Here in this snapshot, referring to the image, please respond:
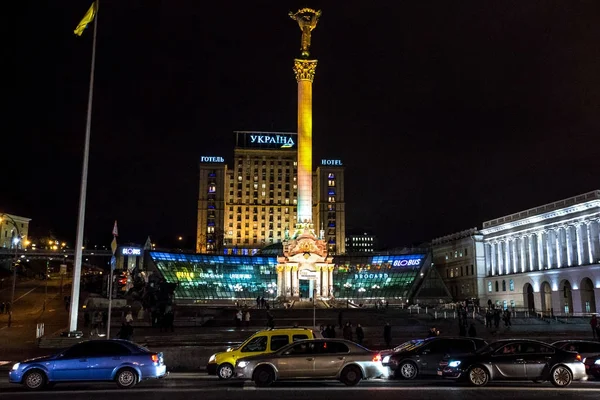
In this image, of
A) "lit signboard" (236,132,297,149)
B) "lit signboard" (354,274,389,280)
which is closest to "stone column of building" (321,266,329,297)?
"lit signboard" (354,274,389,280)

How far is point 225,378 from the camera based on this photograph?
21.2m

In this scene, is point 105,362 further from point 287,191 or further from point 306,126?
point 287,191

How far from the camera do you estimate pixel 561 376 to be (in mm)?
19656

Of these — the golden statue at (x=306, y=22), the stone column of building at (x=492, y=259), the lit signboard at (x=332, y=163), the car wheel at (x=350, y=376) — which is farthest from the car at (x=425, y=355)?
the lit signboard at (x=332, y=163)

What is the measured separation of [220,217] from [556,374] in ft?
499

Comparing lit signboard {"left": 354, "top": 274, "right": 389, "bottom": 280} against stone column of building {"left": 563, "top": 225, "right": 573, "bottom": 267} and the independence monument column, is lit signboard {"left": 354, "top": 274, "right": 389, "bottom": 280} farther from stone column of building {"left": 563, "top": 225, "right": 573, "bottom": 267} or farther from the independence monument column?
stone column of building {"left": 563, "top": 225, "right": 573, "bottom": 267}

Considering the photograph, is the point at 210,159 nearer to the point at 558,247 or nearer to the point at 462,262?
the point at 462,262

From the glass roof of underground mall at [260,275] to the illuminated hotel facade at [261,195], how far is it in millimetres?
60771

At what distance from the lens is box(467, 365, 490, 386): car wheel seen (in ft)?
64.1

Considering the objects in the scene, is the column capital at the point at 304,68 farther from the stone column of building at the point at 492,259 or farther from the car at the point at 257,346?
the car at the point at 257,346

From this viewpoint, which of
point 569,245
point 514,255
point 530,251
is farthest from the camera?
point 514,255

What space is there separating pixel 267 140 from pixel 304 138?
90.4 metres

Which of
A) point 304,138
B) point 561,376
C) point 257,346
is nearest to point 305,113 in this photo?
point 304,138

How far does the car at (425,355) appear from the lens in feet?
72.1
